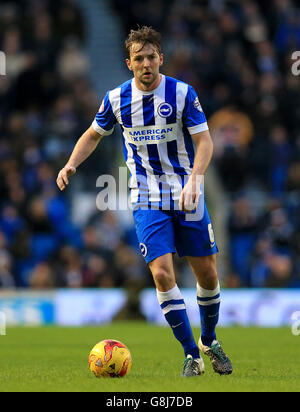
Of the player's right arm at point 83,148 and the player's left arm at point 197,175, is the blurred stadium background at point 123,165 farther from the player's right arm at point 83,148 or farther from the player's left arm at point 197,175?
the player's left arm at point 197,175

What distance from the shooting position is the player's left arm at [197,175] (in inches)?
230

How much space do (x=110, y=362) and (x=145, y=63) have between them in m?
2.15

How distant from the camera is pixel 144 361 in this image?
303 inches

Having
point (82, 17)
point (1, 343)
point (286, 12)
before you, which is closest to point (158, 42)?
point (1, 343)

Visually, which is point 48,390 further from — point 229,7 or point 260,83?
point 229,7

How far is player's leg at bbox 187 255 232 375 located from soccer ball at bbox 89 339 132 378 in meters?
0.65

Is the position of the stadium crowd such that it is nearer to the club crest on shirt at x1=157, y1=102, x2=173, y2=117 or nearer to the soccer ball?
the soccer ball

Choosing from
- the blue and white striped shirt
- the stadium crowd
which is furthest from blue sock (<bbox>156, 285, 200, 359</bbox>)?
the stadium crowd

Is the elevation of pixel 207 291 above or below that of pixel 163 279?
below

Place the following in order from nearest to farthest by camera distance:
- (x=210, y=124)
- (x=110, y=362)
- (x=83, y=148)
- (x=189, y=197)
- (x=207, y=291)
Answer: (x=189, y=197), (x=110, y=362), (x=207, y=291), (x=83, y=148), (x=210, y=124)

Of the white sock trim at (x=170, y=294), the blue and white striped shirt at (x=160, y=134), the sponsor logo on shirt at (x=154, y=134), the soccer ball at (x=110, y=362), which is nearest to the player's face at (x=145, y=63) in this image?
the blue and white striped shirt at (x=160, y=134)

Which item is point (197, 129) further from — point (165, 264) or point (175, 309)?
point (175, 309)

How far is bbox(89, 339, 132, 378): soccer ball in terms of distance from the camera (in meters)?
6.20

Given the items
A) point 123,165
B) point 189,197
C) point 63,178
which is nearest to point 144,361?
point 63,178
